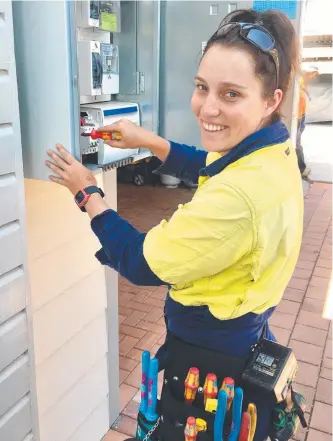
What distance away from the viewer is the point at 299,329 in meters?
3.27

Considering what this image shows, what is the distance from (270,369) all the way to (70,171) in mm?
775

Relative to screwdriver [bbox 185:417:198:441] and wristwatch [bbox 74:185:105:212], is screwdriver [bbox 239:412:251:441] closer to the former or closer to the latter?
screwdriver [bbox 185:417:198:441]

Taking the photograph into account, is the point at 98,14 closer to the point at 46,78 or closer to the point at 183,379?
the point at 46,78

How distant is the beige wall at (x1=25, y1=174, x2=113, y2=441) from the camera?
1.66m

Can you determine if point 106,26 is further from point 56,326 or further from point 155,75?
point 56,326

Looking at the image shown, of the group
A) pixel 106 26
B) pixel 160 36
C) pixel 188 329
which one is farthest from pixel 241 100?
pixel 160 36

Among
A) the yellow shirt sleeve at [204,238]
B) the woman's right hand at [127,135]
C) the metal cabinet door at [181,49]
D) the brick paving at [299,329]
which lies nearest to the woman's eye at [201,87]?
the yellow shirt sleeve at [204,238]

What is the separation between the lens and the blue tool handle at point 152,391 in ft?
4.24

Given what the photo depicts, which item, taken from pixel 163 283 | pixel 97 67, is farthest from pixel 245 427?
pixel 97 67

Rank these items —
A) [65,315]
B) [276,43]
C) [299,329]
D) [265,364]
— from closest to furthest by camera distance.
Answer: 1. [276,43]
2. [265,364]
3. [65,315]
4. [299,329]

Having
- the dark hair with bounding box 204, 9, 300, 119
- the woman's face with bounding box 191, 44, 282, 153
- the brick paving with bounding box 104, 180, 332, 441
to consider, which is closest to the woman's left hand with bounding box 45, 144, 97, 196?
the woman's face with bounding box 191, 44, 282, 153

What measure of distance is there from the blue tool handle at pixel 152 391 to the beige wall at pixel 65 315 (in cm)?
55

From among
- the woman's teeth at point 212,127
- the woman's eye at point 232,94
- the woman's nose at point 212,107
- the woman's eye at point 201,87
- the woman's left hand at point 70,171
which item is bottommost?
the woman's left hand at point 70,171

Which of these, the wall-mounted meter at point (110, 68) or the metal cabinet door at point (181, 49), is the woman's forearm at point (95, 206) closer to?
the wall-mounted meter at point (110, 68)
